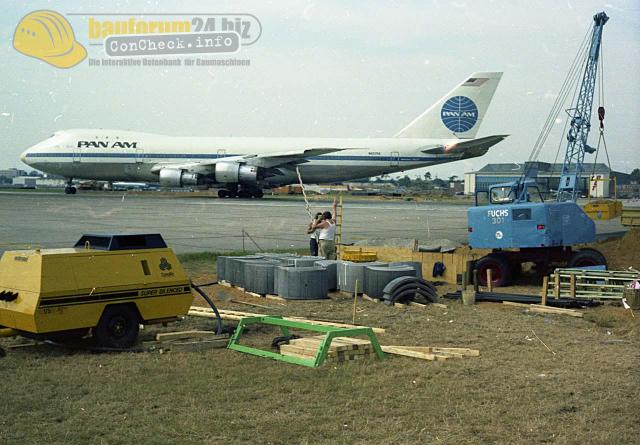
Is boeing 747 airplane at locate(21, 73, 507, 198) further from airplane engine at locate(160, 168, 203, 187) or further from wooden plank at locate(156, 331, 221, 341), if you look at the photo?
wooden plank at locate(156, 331, 221, 341)

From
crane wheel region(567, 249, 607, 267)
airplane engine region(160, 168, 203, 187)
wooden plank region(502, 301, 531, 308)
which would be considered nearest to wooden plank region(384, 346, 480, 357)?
wooden plank region(502, 301, 531, 308)

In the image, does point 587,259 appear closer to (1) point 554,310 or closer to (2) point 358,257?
(1) point 554,310

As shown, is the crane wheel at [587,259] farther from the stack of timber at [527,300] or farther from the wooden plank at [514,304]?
the wooden plank at [514,304]

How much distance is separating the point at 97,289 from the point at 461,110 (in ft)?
170

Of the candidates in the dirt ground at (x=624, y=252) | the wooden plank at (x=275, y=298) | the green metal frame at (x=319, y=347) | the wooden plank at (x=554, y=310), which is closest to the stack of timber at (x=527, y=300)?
the wooden plank at (x=554, y=310)

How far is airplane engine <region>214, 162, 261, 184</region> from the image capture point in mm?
53844

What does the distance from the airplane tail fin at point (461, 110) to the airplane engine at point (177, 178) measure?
1869 centimetres

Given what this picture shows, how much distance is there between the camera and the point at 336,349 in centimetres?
898

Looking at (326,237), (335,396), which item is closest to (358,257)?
(326,237)

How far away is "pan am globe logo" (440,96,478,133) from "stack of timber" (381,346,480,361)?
50.4 metres

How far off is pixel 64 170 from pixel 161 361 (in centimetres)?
5415

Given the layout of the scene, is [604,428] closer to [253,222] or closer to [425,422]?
[425,422]

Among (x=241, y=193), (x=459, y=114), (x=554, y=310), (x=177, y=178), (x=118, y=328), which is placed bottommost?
(x=554, y=310)

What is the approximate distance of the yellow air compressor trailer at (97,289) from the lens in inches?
352
